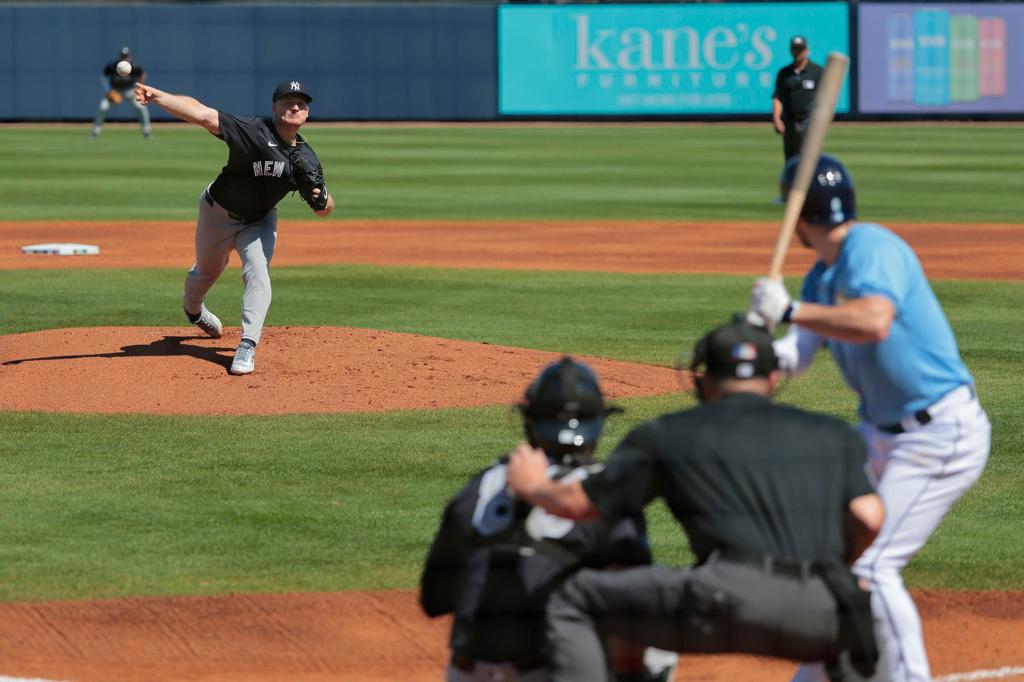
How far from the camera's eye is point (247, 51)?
4550cm

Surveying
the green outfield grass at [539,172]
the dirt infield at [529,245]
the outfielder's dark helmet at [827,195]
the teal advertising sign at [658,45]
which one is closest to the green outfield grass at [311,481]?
the outfielder's dark helmet at [827,195]

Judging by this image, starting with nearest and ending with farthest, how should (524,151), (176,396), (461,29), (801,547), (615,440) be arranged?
1. (801,547)
2. (615,440)
3. (176,396)
4. (524,151)
5. (461,29)

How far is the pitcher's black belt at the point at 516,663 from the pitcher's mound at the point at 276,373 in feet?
20.2

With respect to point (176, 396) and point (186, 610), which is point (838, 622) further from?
point (176, 396)

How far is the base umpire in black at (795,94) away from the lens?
2320cm

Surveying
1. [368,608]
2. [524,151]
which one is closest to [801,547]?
[368,608]

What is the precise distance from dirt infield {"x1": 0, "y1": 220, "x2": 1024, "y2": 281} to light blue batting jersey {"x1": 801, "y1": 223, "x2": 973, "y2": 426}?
483 inches

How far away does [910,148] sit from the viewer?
1491 inches

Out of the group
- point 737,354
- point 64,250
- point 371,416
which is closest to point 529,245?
point 64,250

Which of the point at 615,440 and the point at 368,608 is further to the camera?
the point at 615,440

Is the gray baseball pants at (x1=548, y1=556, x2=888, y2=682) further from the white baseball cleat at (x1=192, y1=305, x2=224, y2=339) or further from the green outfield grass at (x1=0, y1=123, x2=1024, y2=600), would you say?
the white baseball cleat at (x1=192, y1=305, x2=224, y2=339)

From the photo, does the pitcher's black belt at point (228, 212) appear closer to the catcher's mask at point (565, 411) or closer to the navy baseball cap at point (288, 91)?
the navy baseball cap at point (288, 91)

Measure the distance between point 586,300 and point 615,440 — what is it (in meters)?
6.31

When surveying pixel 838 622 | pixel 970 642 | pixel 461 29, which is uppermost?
pixel 461 29
